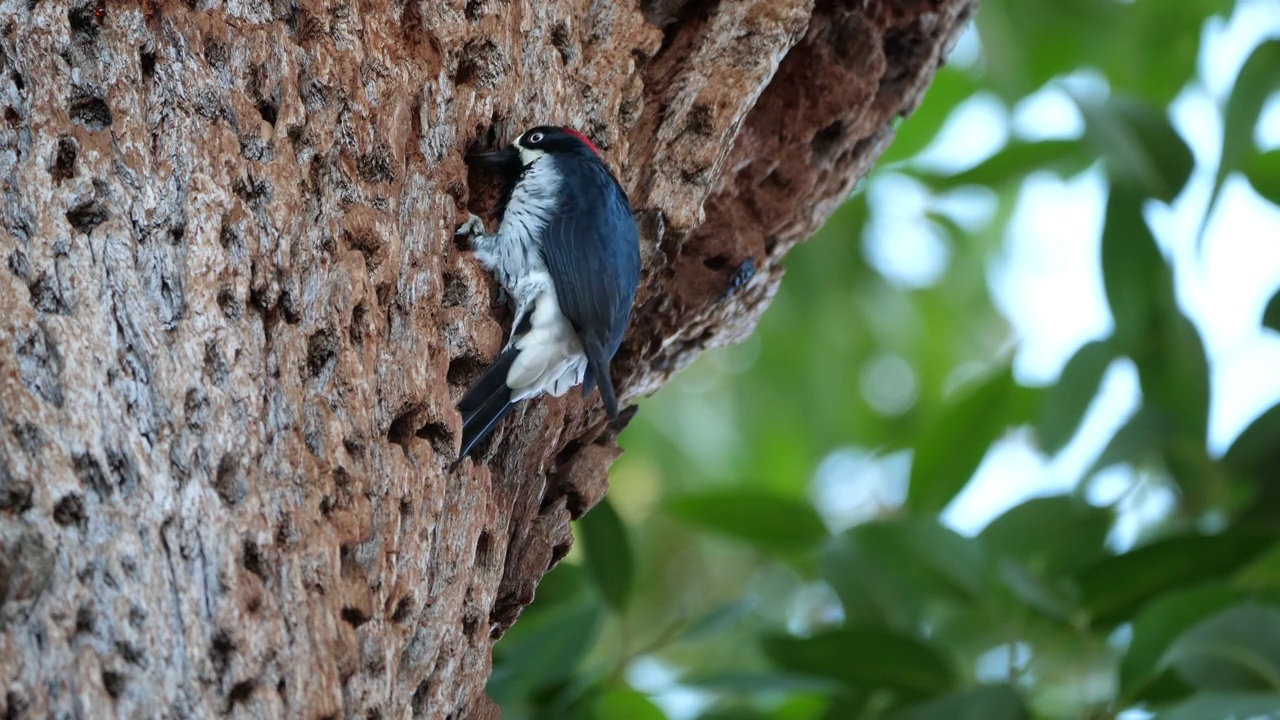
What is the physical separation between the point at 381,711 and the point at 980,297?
5.99 metres

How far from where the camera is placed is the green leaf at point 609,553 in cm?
366

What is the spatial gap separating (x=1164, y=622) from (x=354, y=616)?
2.46 m

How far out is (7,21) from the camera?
2248mm

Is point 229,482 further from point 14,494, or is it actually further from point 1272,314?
point 1272,314

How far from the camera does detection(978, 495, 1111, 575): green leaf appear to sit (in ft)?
14.0

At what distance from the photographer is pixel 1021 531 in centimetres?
438

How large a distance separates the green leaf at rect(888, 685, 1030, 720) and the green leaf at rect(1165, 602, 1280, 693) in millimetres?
443

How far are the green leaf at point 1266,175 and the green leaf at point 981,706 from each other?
1897 millimetres

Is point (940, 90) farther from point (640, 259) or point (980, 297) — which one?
point (640, 259)

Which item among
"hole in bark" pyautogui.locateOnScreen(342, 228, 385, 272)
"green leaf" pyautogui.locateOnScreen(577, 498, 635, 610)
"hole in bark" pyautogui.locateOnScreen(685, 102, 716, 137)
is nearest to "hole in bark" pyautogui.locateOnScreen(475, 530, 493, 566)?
"hole in bark" pyautogui.locateOnScreen(342, 228, 385, 272)

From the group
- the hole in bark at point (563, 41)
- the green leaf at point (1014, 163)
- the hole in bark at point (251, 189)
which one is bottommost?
the hole in bark at point (251, 189)

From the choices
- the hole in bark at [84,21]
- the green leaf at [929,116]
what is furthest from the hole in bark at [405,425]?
the green leaf at [929,116]

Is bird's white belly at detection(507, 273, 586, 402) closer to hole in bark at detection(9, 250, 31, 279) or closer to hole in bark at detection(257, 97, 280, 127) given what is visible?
hole in bark at detection(257, 97, 280, 127)

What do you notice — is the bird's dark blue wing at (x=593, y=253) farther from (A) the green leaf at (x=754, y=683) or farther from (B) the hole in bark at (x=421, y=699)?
(A) the green leaf at (x=754, y=683)
